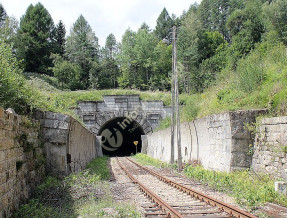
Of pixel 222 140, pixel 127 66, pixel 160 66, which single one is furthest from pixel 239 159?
pixel 127 66

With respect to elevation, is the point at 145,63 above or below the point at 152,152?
above

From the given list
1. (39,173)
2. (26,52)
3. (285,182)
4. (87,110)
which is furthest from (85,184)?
(26,52)

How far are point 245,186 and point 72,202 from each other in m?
4.25

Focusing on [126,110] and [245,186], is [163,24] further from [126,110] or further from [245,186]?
[245,186]

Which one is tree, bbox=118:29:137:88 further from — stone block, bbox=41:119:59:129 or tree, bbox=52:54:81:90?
stone block, bbox=41:119:59:129

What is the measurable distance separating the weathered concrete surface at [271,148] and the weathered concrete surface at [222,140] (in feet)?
1.34

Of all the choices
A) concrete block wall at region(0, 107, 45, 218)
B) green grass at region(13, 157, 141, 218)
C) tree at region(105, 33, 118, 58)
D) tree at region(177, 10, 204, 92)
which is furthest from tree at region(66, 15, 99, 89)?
concrete block wall at region(0, 107, 45, 218)

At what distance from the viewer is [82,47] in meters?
61.5

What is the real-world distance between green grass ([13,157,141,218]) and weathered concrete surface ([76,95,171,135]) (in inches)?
791

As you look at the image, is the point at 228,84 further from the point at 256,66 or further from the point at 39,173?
the point at 39,173

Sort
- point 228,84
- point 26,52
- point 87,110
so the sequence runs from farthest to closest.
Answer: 1. point 26,52
2. point 87,110
3. point 228,84

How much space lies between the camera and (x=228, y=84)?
1295 cm

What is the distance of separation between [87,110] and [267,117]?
22.2 metres

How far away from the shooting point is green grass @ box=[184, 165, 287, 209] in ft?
21.1
